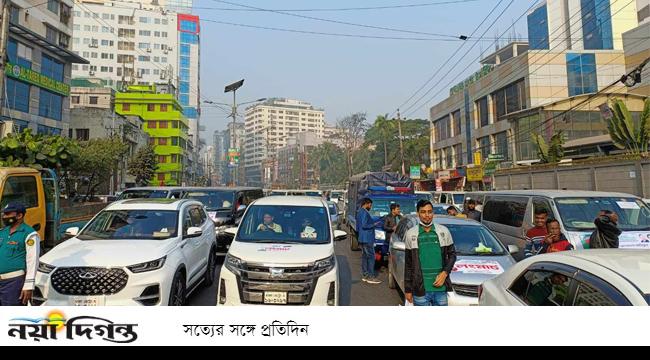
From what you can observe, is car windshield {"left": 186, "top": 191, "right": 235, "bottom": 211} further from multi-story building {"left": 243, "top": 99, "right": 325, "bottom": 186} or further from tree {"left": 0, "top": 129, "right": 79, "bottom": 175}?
multi-story building {"left": 243, "top": 99, "right": 325, "bottom": 186}

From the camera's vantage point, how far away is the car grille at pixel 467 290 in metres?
5.24

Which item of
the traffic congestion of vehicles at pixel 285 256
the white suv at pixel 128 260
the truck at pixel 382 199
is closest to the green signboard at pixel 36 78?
the truck at pixel 382 199

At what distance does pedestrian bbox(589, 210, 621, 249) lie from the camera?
577 centimetres

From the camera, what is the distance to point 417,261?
4082 millimetres

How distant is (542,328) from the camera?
2.20 m

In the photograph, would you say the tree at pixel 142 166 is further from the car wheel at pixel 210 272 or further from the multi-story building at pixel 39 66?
the car wheel at pixel 210 272

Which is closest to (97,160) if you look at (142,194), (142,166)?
(142,166)

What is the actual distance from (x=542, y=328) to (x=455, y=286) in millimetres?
3223

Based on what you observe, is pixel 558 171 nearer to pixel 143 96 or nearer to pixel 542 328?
pixel 542 328

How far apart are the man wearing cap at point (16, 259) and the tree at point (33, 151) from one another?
23.6 feet

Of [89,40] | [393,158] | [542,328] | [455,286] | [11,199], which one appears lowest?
[455,286]

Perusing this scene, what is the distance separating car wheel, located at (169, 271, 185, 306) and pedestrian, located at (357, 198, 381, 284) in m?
3.65
